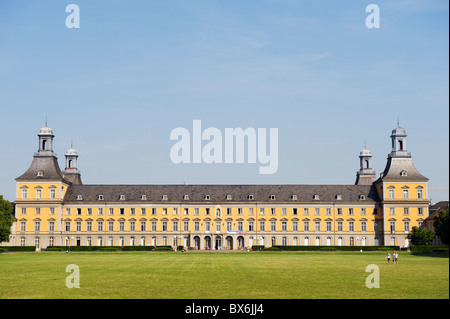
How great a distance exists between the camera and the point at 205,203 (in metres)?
117

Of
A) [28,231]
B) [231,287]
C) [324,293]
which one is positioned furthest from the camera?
[28,231]

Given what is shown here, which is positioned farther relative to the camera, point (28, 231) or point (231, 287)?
point (28, 231)

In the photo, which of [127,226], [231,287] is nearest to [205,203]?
[127,226]

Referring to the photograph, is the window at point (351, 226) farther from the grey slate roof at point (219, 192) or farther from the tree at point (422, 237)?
the tree at point (422, 237)

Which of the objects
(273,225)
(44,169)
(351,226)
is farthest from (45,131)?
(351,226)

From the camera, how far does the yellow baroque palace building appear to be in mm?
115562

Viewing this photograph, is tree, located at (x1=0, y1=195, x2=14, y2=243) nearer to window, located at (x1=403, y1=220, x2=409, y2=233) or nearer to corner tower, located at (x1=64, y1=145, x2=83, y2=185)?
corner tower, located at (x1=64, y1=145, x2=83, y2=185)

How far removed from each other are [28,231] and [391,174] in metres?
72.2

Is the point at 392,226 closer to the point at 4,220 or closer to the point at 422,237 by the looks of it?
the point at 422,237

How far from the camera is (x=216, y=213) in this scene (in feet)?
384

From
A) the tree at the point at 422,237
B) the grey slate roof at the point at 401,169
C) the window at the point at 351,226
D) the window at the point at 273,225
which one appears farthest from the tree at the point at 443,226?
the window at the point at 273,225

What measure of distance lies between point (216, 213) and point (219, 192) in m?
4.45
